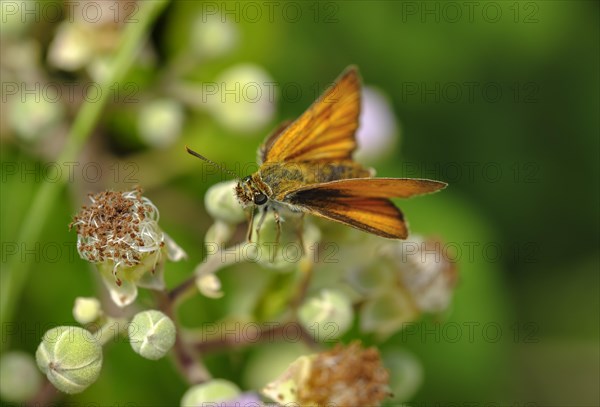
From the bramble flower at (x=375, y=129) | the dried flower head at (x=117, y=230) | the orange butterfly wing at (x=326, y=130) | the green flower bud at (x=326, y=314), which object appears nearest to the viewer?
the dried flower head at (x=117, y=230)

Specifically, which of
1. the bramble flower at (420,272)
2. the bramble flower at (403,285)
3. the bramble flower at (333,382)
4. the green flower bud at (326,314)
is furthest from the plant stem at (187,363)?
the bramble flower at (420,272)

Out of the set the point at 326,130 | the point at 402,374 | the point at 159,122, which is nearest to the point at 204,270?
the point at 326,130

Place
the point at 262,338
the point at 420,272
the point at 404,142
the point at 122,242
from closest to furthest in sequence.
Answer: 1. the point at 122,242
2. the point at 262,338
3. the point at 420,272
4. the point at 404,142

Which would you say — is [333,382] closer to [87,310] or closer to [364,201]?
[364,201]

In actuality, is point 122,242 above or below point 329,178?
below

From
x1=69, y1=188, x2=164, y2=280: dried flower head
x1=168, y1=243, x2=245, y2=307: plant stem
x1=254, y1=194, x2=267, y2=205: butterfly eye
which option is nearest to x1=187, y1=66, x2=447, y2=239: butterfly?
x1=254, y1=194, x2=267, y2=205: butterfly eye

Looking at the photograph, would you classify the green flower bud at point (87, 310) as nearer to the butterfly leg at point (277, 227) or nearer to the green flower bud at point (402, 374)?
the butterfly leg at point (277, 227)
